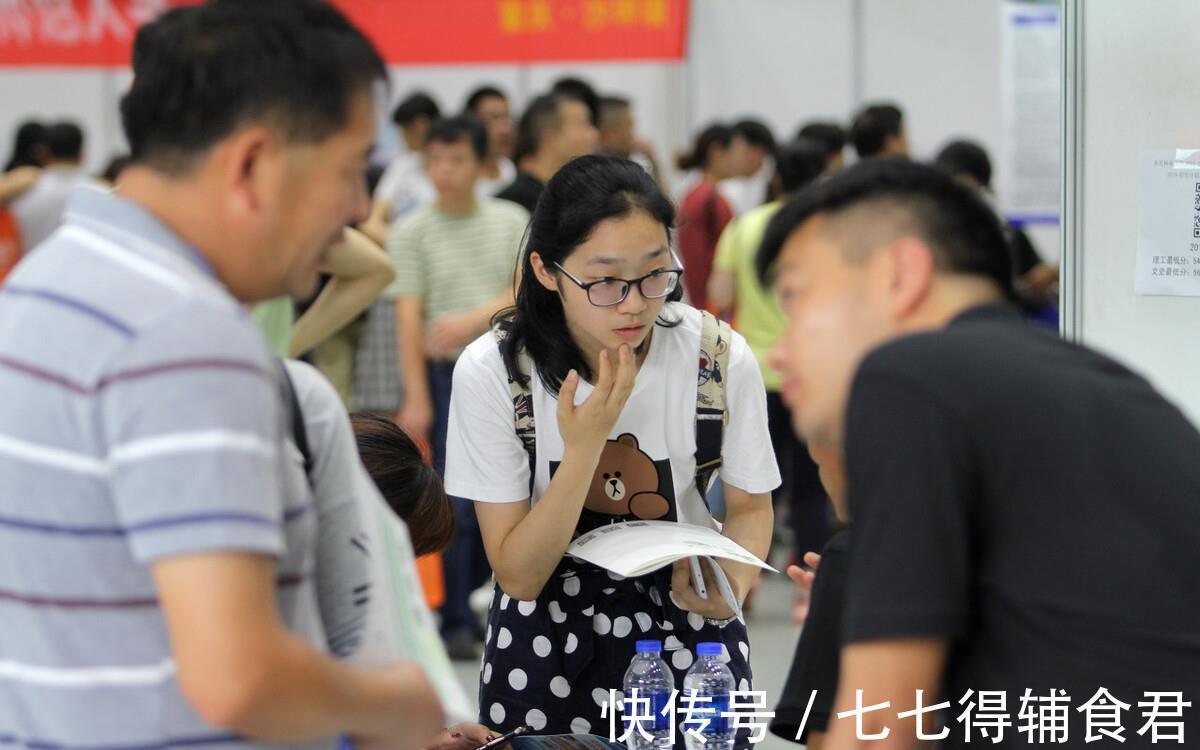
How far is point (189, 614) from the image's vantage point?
2.93 feet

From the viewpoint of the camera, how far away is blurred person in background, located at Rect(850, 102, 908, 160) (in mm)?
5051

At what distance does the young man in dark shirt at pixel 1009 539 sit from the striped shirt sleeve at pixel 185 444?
1.45 ft

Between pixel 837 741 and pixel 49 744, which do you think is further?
pixel 837 741

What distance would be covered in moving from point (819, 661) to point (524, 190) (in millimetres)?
3307

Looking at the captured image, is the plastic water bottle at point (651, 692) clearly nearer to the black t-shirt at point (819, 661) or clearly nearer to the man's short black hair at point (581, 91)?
the black t-shirt at point (819, 661)


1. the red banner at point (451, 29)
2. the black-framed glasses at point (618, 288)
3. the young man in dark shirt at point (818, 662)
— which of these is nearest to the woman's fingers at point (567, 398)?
the black-framed glasses at point (618, 288)

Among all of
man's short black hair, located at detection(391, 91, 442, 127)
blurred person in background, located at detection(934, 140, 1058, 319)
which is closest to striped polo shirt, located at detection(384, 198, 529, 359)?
man's short black hair, located at detection(391, 91, 442, 127)

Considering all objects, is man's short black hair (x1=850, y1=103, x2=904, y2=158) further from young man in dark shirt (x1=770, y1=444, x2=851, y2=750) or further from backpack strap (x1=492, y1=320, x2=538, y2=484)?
young man in dark shirt (x1=770, y1=444, x2=851, y2=750)

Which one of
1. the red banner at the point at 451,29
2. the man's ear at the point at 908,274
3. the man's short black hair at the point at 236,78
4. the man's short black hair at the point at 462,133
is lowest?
the man's ear at the point at 908,274

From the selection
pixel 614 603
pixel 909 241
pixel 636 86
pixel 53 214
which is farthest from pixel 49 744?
pixel 636 86

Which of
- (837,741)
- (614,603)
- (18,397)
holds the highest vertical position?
(18,397)

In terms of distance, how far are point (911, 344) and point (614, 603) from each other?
989mm

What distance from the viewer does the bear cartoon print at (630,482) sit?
1.95 m

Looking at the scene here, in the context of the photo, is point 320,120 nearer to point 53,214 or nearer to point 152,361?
point 152,361
